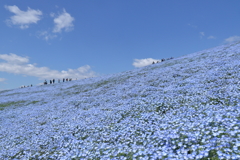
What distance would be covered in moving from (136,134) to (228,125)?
15.1 ft

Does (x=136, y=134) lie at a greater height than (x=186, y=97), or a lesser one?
lesser

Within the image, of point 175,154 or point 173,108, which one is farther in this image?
point 173,108

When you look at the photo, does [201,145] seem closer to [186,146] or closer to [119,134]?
[186,146]

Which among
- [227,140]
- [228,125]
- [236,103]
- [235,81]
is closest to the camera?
[227,140]

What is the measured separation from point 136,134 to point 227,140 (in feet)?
14.9

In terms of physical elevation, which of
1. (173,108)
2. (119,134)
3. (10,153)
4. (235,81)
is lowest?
(10,153)

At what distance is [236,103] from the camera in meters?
11.3

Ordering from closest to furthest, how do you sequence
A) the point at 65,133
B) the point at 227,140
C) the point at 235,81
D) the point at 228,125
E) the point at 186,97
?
1. the point at 227,140
2. the point at 228,125
3. the point at 65,133
4. the point at 186,97
5. the point at 235,81

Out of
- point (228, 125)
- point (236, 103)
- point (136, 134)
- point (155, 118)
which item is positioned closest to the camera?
point (228, 125)

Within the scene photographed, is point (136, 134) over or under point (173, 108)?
under

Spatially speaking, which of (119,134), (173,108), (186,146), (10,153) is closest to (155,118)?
(173,108)

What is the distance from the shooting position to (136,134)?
396 inches

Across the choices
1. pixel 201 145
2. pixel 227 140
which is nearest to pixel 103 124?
pixel 201 145

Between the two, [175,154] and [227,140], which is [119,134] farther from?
[227,140]
